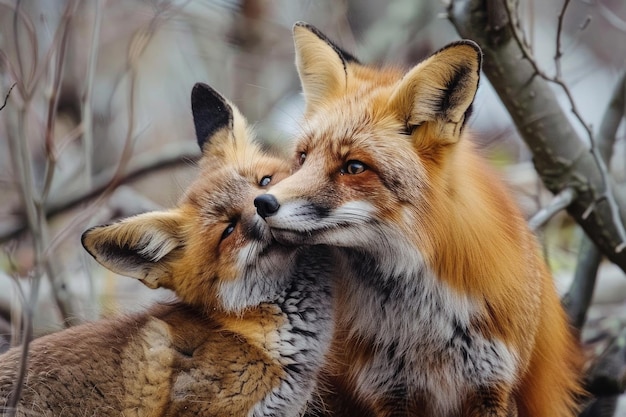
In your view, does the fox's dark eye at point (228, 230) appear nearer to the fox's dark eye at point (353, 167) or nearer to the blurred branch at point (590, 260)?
the fox's dark eye at point (353, 167)

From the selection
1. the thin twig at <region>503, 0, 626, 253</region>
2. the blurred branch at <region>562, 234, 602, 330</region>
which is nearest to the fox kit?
the thin twig at <region>503, 0, 626, 253</region>

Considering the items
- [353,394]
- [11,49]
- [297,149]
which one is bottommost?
[11,49]

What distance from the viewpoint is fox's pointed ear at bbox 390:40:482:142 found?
132 inches

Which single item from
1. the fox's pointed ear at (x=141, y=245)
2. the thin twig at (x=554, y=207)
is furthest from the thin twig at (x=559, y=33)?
the fox's pointed ear at (x=141, y=245)

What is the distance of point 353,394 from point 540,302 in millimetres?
1049

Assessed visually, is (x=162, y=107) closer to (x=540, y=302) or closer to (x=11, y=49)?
(x=11, y=49)

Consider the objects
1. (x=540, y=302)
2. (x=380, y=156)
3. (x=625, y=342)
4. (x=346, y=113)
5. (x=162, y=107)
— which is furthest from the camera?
(x=162, y=107)

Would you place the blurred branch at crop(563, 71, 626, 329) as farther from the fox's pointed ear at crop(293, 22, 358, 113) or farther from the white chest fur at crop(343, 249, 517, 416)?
the fox's pointed ear at crop(293, 22, 358, 113)

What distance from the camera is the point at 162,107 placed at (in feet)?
42.2

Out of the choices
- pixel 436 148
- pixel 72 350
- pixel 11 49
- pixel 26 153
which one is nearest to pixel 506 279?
pixel 436 148

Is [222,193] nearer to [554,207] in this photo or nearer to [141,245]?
[141,245]

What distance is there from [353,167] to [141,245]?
1.12 m

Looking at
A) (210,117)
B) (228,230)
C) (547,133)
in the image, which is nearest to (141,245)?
(228,230)

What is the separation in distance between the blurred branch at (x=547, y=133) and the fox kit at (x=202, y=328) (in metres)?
1.56
